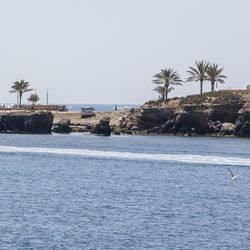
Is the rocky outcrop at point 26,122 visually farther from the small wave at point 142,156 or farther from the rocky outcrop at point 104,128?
the small wave at point 142,156

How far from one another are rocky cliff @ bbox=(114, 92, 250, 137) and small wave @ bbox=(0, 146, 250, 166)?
159 feet

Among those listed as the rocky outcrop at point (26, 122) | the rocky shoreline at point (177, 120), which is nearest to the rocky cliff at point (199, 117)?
the rocky shoreline at point (177, 120)

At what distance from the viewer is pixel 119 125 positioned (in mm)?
171000

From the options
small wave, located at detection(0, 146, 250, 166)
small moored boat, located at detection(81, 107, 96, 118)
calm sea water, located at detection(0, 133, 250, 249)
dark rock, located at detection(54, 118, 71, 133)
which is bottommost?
calm sea water, located at detection(0, 133, 250, 249)

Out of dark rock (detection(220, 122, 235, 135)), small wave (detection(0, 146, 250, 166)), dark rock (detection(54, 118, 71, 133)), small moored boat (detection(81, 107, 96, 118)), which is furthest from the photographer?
small moored boat (detection(81, 107, 96, 118))

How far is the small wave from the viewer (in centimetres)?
9412

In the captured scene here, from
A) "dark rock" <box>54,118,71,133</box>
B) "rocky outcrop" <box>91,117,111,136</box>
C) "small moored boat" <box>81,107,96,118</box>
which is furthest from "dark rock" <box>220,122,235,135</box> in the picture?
"small moored boat" <box>81,107,96,118</box>

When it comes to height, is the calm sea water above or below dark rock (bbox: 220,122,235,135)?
below

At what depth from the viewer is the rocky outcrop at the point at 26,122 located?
6161 inches

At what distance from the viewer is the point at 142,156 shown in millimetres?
100125

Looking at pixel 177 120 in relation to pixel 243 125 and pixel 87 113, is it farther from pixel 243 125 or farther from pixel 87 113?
pixel 87 113

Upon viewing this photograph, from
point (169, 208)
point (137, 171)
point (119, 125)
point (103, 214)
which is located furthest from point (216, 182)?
point (119, 125)

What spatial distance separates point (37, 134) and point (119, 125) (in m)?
25.6

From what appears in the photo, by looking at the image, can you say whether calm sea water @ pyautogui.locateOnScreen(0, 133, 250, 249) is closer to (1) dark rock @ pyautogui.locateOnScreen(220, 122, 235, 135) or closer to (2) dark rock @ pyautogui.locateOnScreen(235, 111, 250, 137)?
(2) dark rock @ pyautogui.locateOnScreen(235, 111, 250, 137)
